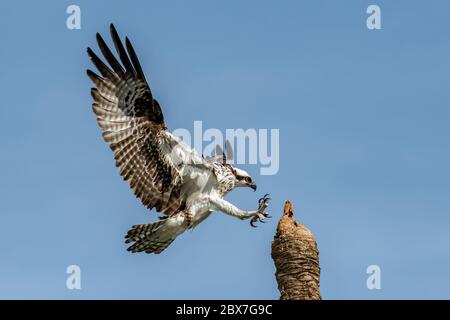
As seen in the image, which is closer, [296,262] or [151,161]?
[296,262]

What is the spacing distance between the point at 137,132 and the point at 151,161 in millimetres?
563

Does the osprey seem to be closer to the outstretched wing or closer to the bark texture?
the outstretched wing

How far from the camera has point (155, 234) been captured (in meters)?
22.3

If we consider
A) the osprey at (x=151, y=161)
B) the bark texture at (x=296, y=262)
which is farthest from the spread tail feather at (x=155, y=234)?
the bark texture at (x=296, y=262)

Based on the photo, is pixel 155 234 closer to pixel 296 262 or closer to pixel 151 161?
pixel 151 161

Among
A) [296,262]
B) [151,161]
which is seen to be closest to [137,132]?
[151,161]

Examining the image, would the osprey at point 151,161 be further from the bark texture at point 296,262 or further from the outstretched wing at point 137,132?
the bark texture at point 296,262

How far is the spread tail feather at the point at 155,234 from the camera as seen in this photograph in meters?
22.2

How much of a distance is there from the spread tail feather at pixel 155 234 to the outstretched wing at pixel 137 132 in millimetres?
271

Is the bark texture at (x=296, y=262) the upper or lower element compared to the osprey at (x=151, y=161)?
lower

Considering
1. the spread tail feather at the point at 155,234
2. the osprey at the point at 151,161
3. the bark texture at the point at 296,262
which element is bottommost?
the bark texture at the point at 296,262

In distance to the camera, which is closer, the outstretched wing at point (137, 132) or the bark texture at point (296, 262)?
the bark texture at point (296, 262)
